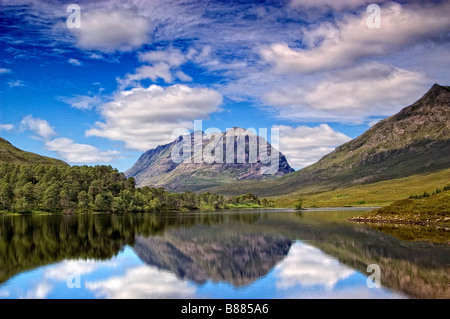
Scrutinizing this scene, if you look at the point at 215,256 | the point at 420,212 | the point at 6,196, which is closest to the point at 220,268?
the point at 215,256

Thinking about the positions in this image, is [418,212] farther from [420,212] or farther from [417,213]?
[420,212]

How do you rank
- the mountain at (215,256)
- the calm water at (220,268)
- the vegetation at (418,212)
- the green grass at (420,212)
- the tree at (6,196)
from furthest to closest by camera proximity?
the tree at (6,196) → the vegetation at (418,212) → the green grass at (420,212) → the mountain at (215,256) → the calm water at (220,268)

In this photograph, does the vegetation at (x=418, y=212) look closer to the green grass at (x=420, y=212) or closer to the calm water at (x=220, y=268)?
the green grass at (x=420, y=212)

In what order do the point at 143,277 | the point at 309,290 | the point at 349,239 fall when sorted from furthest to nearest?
1. the point at 349,239
2. the point at 143,277
3. the point at 309,290

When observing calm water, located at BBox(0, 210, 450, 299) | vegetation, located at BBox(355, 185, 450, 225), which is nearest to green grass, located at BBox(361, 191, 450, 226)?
vegetation, located at BBox(355, 185, 450, 225)

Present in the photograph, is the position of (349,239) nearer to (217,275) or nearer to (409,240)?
(409,240)

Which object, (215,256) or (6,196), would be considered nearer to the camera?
(215,256)

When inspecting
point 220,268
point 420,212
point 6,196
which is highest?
point 6,196

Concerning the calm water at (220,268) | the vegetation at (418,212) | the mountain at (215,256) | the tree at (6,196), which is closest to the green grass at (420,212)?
the vegetation at (418,212)

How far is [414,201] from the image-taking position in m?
113

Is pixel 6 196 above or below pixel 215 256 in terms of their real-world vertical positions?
above

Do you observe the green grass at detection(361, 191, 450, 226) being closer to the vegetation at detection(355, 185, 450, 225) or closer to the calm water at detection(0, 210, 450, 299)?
the vegetation at detection(355, 185, 450, 225)

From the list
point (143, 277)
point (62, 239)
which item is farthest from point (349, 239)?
point (62, 239)
